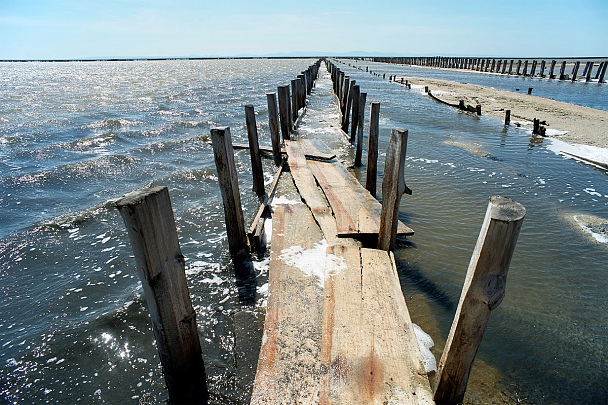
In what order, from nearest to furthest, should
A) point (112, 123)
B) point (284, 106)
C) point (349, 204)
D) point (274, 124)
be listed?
point (349, 204), point (274, 124), point (284, 106), point (112, 123)

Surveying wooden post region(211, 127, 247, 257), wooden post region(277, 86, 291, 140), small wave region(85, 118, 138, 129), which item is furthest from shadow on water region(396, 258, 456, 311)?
small wave region(85, 118, 138, 129)

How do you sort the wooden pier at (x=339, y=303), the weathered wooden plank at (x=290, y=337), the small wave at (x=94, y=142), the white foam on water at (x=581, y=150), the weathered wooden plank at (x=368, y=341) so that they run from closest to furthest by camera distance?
Result: the wooden pier at (x=339, y=303) < the weathered wooden plank at (x=368, y=341) < the weathered wooden plank at (x=290, y=337) < the white foam on water at (x=581, y=150) < the small wave at (x=94, y=142)

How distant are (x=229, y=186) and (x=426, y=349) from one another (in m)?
3.34

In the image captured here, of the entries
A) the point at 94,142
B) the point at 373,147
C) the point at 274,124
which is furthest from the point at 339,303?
the point at 94,142

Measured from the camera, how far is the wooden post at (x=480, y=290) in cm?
203

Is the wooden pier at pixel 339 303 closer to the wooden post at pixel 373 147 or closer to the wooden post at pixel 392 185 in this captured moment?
the wooden post at pixel 392 185

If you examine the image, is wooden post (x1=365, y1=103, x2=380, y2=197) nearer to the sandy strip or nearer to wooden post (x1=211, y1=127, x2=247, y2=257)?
wooden post (x1=211, y1=127, x2=247, y2=257)

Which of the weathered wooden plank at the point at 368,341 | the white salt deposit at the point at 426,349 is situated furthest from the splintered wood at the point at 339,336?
the white salt deposit at the point at 426,349

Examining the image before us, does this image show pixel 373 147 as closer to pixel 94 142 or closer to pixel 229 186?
pixel 229 186

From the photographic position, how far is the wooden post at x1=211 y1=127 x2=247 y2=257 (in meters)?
4.61

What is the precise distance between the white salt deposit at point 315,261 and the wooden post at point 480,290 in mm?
1732

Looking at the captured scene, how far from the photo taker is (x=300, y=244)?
16.8 ft

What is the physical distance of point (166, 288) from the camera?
8.94ft

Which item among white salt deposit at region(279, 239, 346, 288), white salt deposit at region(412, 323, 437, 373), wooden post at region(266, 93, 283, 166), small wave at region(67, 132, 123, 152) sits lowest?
white salt deposit at region(412, 323, 437, 373)
